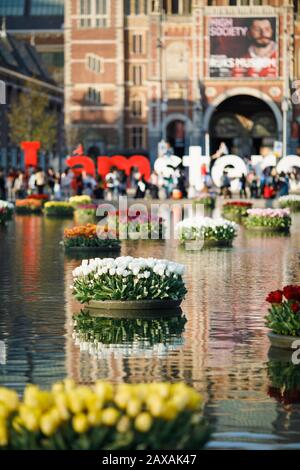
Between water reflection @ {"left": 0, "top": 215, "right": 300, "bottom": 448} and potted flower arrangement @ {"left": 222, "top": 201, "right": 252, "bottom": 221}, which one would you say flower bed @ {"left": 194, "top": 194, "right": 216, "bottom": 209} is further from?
water reflection @ {"left": 0, "top": 215, "right": 300, "bottom": 448}

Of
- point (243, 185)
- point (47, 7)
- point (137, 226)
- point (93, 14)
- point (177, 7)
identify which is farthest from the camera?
point (47, 7)

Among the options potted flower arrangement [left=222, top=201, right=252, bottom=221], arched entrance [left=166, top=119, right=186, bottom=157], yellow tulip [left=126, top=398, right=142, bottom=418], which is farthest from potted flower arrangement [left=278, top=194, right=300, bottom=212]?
arched entrance [left=166, top=119, right=186, bottom=157]

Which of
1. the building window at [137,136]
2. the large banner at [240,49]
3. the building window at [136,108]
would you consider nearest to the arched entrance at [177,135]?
the building window at [137,136]

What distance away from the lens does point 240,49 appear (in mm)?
94625

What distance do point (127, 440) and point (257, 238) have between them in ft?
92.0

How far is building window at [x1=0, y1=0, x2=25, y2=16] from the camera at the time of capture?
155 meters

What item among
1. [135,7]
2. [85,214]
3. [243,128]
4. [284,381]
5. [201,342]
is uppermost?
[135,7]

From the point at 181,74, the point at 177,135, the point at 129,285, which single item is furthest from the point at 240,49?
the point at 129,285

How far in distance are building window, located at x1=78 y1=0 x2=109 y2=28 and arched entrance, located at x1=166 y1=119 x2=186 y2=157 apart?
30.2ft

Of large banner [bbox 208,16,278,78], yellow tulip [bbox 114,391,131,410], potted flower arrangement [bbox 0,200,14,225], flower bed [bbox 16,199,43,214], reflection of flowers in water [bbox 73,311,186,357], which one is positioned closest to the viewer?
yellow tulip [bbox 114,391,131,410]

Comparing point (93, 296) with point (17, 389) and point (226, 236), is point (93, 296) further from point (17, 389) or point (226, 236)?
point (226, 236)

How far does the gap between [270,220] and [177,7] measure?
66732 millimetres

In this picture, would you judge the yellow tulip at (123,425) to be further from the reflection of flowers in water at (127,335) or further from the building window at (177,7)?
the building window at (177,7)

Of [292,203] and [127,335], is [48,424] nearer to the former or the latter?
[127,335]
